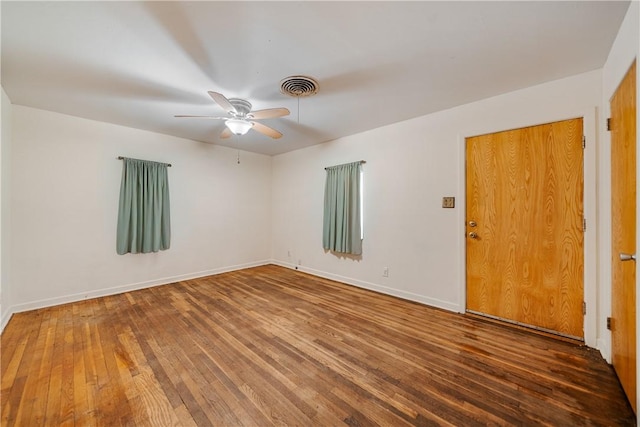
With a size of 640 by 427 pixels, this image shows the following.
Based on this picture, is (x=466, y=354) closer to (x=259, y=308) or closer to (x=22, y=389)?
(x=259, y=308)

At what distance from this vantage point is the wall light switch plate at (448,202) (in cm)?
296

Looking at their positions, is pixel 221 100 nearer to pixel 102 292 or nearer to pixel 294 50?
pixel 294 50

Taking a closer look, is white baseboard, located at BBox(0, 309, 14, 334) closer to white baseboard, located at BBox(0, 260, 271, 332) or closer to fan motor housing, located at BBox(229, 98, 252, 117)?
white baseboard, located at BBox(0, 260, 271, 332)

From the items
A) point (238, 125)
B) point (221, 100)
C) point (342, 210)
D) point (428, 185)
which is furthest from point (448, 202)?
point (221, 100)

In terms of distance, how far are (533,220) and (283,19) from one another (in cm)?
284

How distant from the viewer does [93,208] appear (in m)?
3.47

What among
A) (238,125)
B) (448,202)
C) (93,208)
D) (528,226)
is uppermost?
(238,125)

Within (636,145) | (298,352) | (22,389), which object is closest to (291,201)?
(298,352)

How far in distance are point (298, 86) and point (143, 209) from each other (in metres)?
3.09

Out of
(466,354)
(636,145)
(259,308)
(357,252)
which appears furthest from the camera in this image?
(357,252)

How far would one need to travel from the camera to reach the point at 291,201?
17.1ft

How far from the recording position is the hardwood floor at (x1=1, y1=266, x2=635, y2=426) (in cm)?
148

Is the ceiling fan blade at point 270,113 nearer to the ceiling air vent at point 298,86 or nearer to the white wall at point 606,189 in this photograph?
the ceiling air vent at point 298,86

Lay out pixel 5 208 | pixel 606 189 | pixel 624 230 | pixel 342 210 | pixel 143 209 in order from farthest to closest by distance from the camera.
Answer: pixel 342 210 → pixel 143 209 → pixel 5 208 → pixel 606 189 → pixel 624 230
